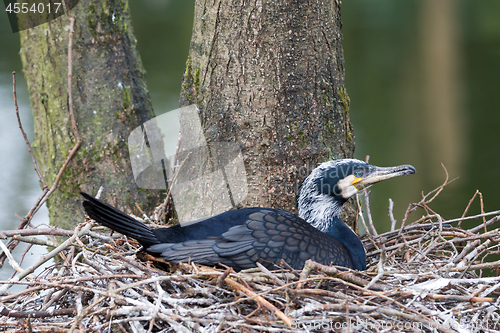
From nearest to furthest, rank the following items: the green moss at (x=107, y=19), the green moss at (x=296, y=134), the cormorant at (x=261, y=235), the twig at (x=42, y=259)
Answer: the twig at (x=42, y=259) → the cormorant at (x=261, y=235) → the green moss at (x=296, y=134) → the green moss at (x=107, y=19)

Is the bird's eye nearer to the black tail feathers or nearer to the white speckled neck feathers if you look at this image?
the white speckled neck feathers

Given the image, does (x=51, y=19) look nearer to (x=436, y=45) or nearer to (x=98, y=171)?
(x=98, y=171)

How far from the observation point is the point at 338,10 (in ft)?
9.20

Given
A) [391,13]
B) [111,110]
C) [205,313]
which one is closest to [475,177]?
[111,110]

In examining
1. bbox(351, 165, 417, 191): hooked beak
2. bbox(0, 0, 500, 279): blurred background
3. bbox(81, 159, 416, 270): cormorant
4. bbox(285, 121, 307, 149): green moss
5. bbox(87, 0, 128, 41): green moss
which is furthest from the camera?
bbox(0, 0, 500, 279): blurred background

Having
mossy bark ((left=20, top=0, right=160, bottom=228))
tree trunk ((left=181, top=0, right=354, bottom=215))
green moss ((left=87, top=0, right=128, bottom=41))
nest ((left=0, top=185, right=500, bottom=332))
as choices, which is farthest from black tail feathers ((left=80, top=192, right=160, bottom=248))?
green moss ((left=87, top=0, right=128, bottom=41))

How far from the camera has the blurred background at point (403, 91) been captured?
7.27 metres

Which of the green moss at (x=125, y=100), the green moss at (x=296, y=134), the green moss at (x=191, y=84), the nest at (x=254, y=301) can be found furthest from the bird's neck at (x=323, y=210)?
the green moss at (x=125, y=100)

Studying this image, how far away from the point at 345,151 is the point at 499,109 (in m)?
8.66

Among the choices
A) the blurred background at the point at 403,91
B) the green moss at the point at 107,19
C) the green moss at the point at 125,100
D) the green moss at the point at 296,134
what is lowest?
the blurred background at the point at 403,91

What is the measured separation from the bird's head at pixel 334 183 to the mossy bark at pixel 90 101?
1.04 m

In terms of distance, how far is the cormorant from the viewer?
2.11 metres

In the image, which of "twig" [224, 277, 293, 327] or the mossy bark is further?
the mossy bark

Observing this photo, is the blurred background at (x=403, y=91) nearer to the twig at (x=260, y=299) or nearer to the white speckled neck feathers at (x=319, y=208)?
the white speckled neck feathers at (x=319, y=208)
